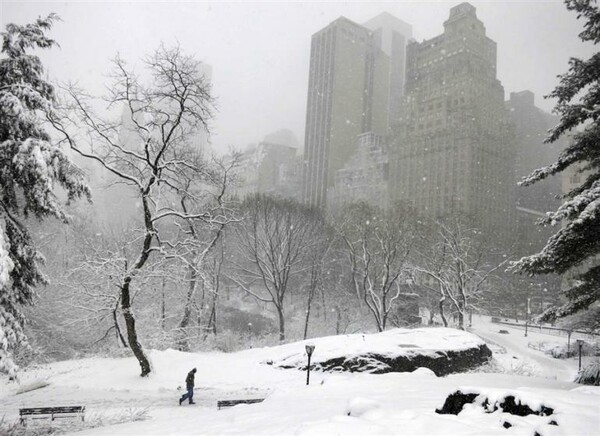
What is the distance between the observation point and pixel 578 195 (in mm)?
11797

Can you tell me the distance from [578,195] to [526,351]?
26.2 metres

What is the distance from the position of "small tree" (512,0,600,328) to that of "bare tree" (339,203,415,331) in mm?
18573

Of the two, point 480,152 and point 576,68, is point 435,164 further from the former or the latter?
point 576,68

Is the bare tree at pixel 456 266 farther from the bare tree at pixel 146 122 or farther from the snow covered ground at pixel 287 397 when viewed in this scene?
the bare tree at pixel 146 122

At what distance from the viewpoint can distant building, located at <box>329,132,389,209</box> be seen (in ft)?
452

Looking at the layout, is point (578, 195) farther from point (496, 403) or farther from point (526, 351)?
point (526, 351)

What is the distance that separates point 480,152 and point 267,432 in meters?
118

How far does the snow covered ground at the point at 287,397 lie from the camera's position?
250 inches

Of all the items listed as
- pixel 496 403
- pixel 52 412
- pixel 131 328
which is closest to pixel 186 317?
pixel 131 328

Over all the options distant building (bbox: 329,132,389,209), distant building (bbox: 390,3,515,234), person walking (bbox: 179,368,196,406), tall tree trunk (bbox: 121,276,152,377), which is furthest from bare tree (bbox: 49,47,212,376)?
distant building (bbox: 329,132,389,209)

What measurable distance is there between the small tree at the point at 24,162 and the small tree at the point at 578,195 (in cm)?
1345

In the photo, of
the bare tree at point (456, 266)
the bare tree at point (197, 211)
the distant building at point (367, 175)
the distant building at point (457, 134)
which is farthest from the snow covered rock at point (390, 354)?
the distant building at point (367, 175)

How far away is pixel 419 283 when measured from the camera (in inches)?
1881

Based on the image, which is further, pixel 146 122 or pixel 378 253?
pixel 378 253
